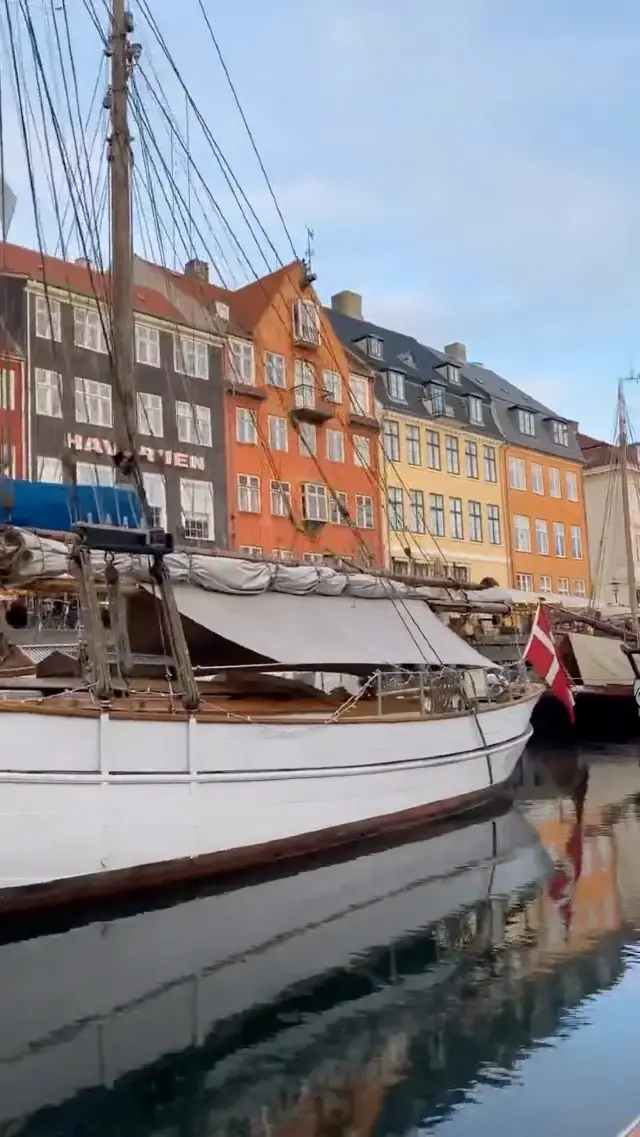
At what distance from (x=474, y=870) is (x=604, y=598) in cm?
4821

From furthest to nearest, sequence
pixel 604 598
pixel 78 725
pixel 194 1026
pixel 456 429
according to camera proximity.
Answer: pixel 604 598 → pixel 456 429 → pixel 78 725 → pixel 194 1026

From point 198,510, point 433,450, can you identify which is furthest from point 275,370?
point 433,450

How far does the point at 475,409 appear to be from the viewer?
48000 mm

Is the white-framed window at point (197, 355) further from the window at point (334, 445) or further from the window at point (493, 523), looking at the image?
the window at point (493, 523)

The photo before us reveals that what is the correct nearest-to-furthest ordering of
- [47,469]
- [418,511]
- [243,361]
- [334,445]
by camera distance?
[47,469] < [243,361] < [334,445] < [418,511]

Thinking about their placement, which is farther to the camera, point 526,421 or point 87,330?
point 526,421

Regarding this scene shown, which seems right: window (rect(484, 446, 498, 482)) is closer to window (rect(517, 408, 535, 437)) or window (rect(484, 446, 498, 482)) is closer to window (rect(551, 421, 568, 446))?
window (rect(517, 408, 535, 437))

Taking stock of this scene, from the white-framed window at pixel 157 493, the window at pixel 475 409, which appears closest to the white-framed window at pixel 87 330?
the white-framed window at pixel 157 493

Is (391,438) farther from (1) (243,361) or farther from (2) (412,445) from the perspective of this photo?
(1) (243,361)

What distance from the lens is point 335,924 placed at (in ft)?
35.4

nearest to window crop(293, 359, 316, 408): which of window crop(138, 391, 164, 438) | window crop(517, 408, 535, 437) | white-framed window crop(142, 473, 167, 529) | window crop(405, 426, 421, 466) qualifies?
window crop(405, 426, 421, 466)

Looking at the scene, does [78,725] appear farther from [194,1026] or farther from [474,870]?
[474,870]

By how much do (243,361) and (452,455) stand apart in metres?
12.9

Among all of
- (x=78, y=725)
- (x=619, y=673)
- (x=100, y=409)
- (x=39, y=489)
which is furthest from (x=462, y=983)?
(x=619, y=673)
